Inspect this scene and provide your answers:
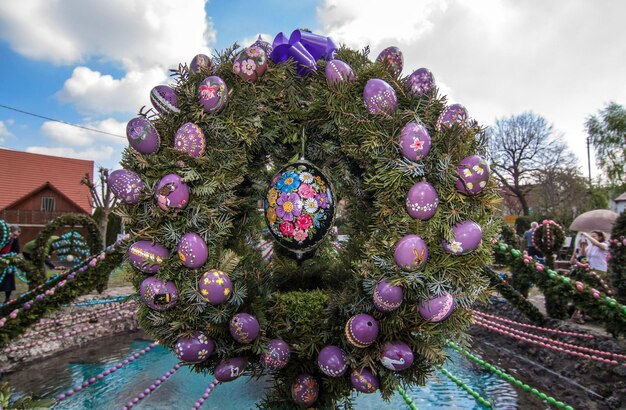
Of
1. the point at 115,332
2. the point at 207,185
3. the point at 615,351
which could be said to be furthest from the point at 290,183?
the point at 115,332

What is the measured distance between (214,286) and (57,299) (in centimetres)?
318

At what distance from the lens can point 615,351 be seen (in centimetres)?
532

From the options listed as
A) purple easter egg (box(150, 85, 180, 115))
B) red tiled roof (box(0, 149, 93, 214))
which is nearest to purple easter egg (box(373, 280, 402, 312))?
purple easter egg (box(150, 85, 180, 115))

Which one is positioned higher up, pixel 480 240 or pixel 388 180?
pixel 388 180

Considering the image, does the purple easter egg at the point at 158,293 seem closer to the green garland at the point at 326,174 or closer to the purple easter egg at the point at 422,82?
the green garland at the point at 326,174

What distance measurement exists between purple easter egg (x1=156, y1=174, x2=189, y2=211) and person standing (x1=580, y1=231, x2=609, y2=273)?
7.98 meters

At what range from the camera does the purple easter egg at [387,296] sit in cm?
246

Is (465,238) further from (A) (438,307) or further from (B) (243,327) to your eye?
(B) (243,327)

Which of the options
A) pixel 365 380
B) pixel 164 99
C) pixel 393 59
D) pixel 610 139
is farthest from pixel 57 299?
pixel 610 139

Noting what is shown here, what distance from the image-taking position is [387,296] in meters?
2.47

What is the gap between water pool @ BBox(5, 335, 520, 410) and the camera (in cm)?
443

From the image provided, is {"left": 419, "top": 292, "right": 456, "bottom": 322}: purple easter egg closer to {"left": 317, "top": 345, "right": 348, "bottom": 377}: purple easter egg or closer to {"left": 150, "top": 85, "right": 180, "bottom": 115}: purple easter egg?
{"left": 317, "top": 345, "right": 348, "bottom": 377}: purple easter egg

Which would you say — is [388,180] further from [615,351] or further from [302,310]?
[615,351]

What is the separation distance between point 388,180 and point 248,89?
125 centimetres
